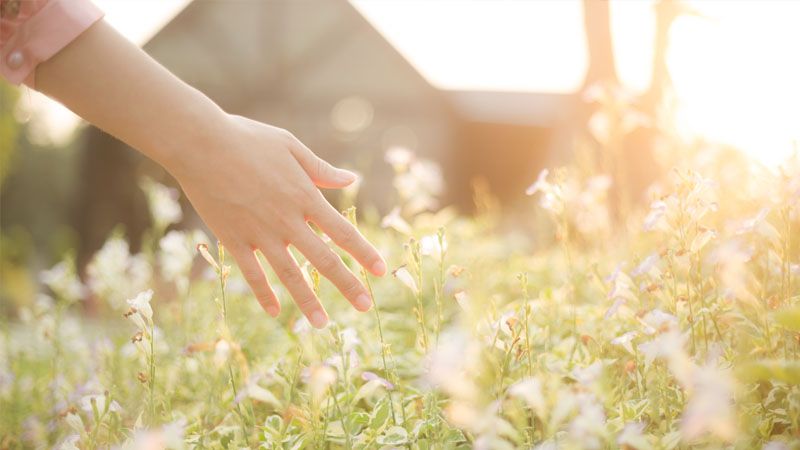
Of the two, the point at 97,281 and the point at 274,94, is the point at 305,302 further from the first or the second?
the point at 274,94

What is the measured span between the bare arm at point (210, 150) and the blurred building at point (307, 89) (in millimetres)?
12579

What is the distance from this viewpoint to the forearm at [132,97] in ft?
4.89

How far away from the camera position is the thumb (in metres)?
1.57

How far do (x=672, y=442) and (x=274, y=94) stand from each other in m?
13.8

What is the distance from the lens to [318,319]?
154 centimetres

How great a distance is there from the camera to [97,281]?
11.4 feet

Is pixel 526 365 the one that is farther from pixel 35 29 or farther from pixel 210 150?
pixel 35 29

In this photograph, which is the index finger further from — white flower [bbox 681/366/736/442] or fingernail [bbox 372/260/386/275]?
white flower [bbox 681/366/736/442]

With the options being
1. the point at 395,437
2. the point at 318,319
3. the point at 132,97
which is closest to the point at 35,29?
the point at 132,97

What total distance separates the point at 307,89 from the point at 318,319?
13.5 meters

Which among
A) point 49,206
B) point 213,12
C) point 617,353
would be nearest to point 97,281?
point 617,353

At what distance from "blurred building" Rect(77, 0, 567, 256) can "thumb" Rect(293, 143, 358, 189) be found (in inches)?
492

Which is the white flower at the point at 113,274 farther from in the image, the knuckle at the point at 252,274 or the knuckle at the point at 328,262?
the knuckle at the point at 328,262

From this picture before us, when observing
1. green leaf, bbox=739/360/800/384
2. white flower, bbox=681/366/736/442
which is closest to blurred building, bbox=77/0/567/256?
green leaf, bbox=739/360/800/384
